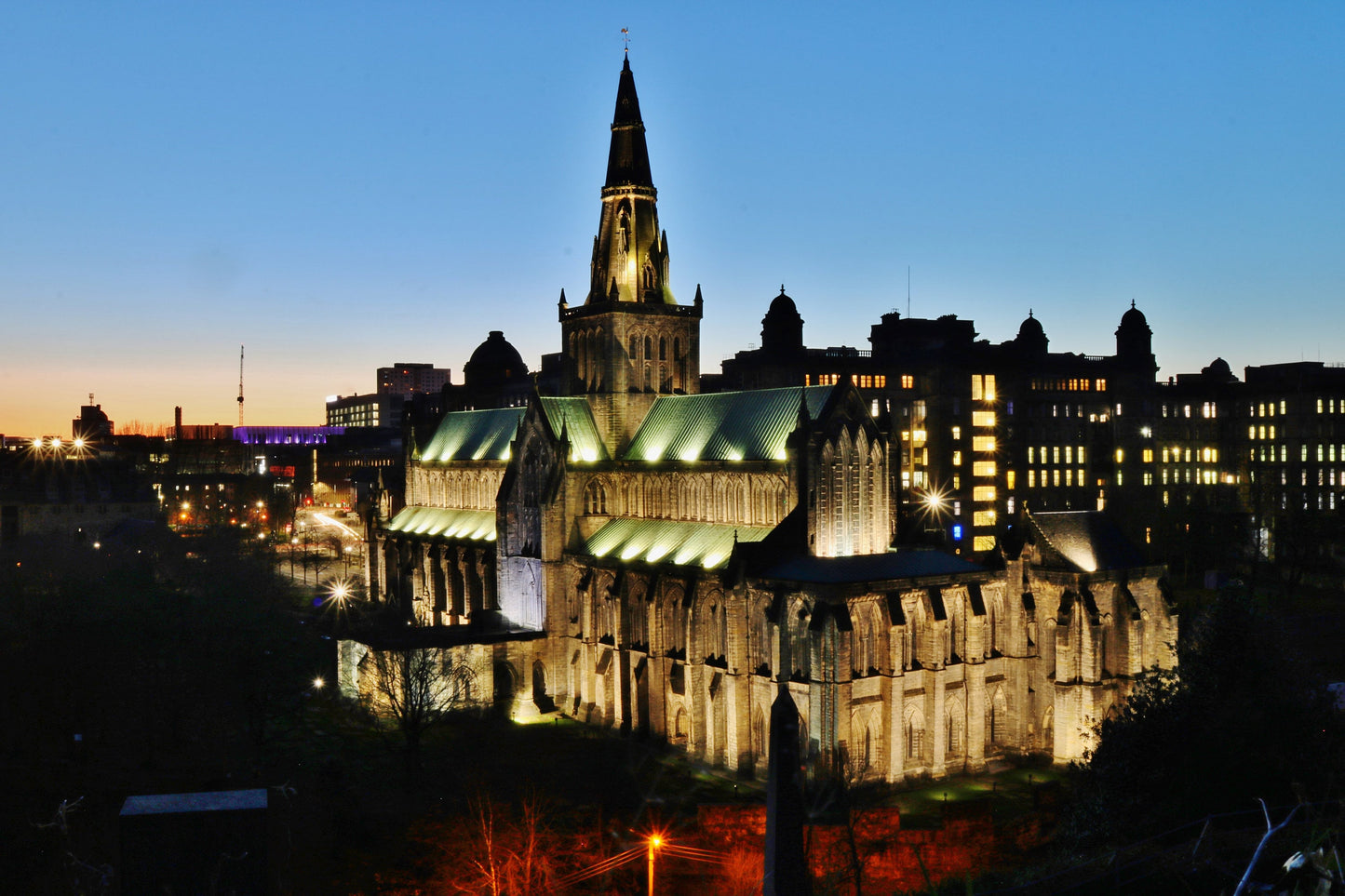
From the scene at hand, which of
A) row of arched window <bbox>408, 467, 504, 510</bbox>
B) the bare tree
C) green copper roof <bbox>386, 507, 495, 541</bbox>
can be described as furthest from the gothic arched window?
the bare tree

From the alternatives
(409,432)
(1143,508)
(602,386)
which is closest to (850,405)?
(602,386)

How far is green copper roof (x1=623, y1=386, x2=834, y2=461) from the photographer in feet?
209

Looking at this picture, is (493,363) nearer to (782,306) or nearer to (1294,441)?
(782,306)

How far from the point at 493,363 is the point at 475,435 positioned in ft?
321

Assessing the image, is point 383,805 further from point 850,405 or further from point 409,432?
point 409,432

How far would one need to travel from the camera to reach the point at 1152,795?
41.4 meters

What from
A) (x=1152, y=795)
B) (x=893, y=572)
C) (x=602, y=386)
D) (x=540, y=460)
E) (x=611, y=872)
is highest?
(x=602, y=386)

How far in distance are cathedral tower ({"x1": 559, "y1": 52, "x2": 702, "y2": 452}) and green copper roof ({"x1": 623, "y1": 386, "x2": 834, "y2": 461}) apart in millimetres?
1950

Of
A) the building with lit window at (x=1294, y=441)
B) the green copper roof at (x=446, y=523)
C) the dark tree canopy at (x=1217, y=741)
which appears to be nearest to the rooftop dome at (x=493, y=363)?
the green copper roof at (x=446, y=523)

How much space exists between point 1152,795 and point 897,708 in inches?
625

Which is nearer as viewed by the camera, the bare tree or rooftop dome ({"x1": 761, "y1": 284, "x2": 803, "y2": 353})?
the bare tree

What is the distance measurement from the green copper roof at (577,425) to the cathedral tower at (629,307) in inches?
27.8

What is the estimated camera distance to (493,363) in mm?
189500

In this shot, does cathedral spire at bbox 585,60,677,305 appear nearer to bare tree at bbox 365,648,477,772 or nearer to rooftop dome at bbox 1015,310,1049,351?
bare tree at bbox 365,648,477,772
